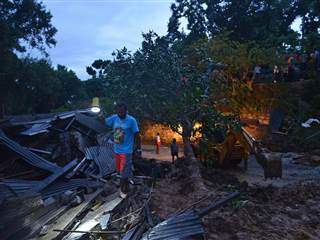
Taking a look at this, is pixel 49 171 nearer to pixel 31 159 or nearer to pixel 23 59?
pixel 31 159

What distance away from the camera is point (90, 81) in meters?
47.2

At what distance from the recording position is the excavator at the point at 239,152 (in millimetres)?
9906

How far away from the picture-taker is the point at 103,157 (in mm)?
11430

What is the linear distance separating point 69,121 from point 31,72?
1374cm

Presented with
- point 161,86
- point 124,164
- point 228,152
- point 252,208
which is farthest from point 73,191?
point 228,152

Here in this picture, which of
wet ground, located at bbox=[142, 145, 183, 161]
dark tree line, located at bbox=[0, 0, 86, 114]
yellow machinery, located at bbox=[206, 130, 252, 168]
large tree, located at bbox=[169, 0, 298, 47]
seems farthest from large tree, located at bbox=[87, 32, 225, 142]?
large tree, located at bbox=[169, 0, 298, 47]

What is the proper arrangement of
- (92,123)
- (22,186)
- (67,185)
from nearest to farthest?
(22,186) < (67,185) < (92,123)

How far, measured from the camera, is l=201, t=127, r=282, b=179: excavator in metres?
9.91

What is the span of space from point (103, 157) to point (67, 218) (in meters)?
4.80

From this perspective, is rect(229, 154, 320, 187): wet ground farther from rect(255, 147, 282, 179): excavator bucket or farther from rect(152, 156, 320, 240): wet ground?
rect(255, 147, 282, 179): excavator bucket

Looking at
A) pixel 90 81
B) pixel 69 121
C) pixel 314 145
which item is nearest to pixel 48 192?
pixel 69 121

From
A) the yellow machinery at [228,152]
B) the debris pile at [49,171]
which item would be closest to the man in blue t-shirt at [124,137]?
the debris pile at [49,171]

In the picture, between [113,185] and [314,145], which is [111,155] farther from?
[314,145]

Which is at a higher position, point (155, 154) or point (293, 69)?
point (293, 69)
